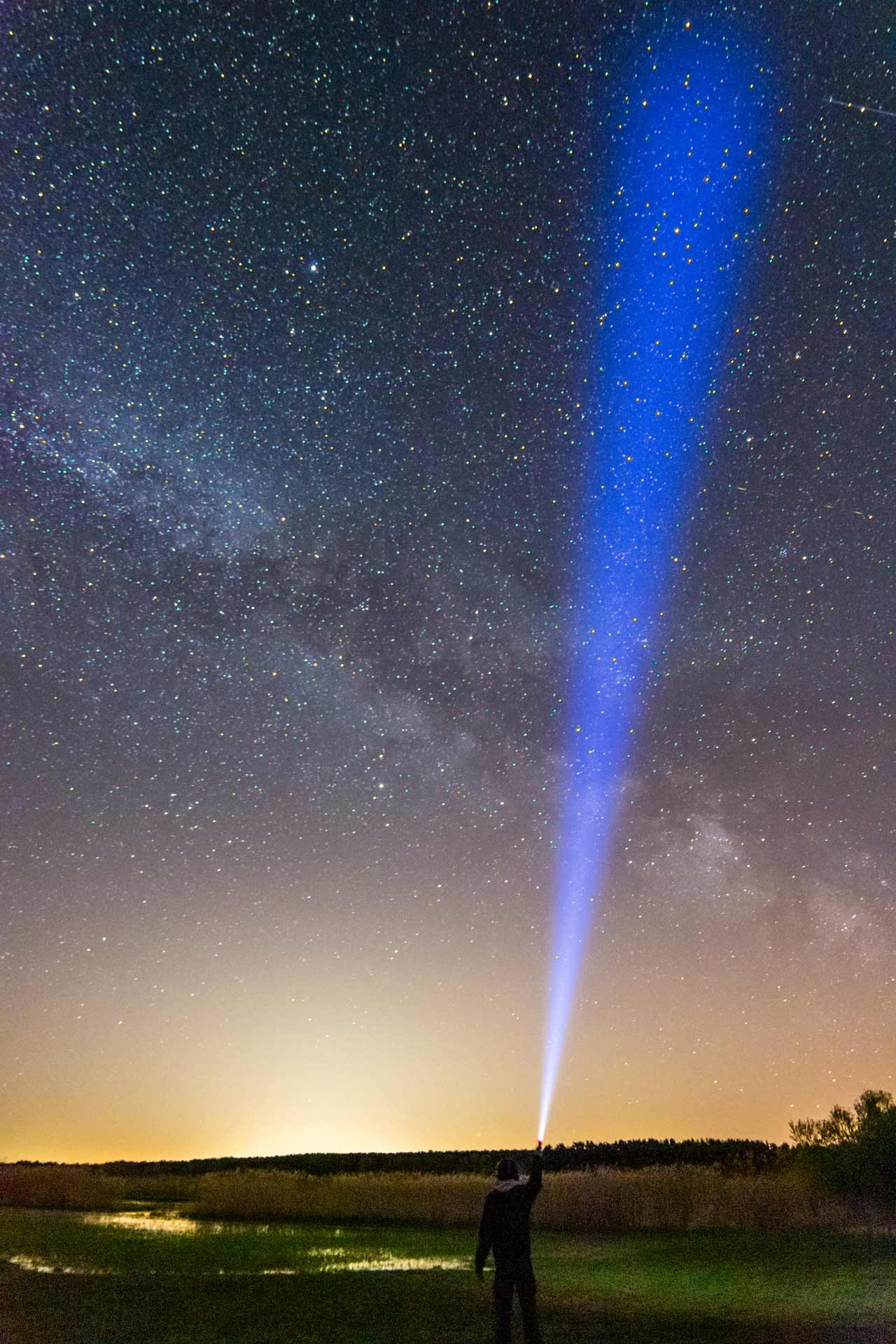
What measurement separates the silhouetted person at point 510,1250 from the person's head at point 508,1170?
106 millimetres

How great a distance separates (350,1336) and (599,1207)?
14.9 m

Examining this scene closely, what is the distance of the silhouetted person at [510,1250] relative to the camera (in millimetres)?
7535

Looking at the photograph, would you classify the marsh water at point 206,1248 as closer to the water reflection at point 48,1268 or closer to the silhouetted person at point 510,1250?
the water reflection at point 48,1268

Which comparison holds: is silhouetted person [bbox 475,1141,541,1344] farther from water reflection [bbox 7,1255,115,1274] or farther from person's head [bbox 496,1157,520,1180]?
water reflection [bbox 7,1255,115,1274]

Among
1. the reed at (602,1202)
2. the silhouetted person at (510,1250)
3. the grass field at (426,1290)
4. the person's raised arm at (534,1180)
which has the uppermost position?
the person's raised arm at (534,1180)

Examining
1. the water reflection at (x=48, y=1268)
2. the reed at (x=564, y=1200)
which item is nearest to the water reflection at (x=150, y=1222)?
the reed at (x=564, y=1200)

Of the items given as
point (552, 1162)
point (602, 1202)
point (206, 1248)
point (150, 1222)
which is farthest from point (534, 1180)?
point (552, 1162)

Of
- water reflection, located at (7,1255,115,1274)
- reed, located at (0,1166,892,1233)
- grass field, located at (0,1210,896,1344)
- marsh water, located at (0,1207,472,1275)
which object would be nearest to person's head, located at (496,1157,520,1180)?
grass field, located at (0,1210,896,1344)

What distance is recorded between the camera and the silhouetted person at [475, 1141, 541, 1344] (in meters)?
7.54

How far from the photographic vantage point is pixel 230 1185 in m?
31.9

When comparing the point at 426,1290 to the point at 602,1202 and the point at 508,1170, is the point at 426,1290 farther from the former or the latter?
the point at 602,1202

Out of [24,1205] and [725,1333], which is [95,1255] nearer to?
[725,1333]

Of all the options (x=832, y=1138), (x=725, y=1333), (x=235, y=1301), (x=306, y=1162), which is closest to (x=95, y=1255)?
(x=235, y=1301)

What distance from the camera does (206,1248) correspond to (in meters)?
20.5
